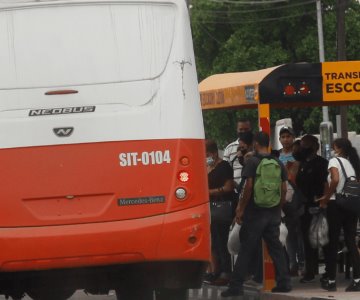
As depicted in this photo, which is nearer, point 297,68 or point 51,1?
point 51,1

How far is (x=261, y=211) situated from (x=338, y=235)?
1210 mm

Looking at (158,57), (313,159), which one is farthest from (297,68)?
(158,57)

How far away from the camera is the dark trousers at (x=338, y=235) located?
15.8m

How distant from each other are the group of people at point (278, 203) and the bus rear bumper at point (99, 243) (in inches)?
159

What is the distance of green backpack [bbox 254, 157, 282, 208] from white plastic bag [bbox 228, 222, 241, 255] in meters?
0.90

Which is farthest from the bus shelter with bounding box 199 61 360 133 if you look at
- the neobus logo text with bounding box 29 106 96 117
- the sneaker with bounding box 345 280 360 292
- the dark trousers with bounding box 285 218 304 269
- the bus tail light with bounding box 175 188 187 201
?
the neobus logo text with bounding box 29 106 96 117

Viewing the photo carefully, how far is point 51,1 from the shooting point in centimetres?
1136

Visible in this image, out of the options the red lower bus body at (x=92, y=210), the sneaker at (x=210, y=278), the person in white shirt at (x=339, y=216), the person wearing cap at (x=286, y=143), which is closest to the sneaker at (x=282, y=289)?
the person in white shirt at (x=339, y=216)

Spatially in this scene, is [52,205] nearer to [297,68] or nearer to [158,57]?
[158,57]

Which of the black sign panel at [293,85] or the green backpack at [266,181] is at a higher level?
Answer: the black sign panel at [293,85]

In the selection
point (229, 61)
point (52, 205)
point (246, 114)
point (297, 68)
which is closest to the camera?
point (52, 205)

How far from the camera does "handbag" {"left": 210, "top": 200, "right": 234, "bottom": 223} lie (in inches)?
671

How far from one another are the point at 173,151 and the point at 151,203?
0.50m

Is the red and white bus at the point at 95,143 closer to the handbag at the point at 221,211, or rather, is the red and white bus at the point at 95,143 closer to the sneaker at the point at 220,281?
the handbag at the point at 221,211
